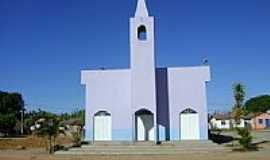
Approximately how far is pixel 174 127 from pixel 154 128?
1855 millimetres

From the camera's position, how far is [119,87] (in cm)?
3216

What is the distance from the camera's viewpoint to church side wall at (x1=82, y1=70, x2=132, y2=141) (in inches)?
1257

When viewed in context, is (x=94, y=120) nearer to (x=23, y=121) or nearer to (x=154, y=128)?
(x=154, y=128)

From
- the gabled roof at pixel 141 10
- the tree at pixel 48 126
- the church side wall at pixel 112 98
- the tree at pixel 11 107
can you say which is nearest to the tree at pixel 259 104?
the tree at pixel 11 107

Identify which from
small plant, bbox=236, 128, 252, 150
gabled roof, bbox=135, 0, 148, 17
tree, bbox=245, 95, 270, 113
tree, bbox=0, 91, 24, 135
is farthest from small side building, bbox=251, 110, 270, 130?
small plant, bbox=236, 128, 252, 150

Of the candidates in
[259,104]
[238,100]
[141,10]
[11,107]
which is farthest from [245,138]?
[259,104]

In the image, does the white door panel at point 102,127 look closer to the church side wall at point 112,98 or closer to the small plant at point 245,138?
the church side wall at point 112,98

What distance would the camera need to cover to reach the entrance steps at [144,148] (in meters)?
25.8

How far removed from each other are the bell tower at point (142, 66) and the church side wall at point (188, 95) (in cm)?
195

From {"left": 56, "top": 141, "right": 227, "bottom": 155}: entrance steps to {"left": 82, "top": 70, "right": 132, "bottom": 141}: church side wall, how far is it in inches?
117

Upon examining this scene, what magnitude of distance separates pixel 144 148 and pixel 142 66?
21.0ft

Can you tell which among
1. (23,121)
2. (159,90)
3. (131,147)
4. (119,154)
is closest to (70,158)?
(119,154)

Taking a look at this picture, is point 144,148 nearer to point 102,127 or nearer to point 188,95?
point 102,127

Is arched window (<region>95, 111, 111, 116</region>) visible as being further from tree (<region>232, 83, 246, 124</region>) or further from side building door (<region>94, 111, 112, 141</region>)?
tree (<region>232, 83, 246, 124</region>)
